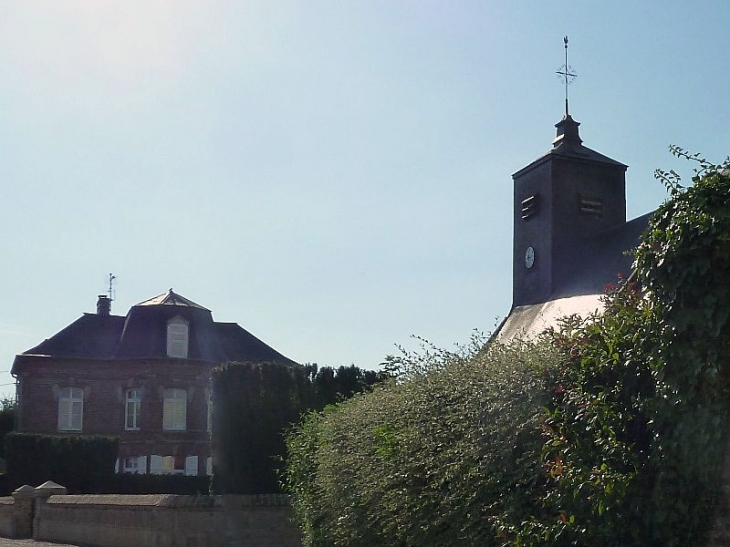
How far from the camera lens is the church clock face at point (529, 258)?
965 inches

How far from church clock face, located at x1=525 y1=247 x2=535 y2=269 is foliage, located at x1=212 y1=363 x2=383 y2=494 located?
807cm

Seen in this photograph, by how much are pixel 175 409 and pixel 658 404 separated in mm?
32570

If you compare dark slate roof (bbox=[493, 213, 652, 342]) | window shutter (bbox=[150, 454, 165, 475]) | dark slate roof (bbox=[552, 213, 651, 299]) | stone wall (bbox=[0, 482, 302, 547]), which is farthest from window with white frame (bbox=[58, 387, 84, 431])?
dark slate roof (bbox=[552, 213, 651, 299])

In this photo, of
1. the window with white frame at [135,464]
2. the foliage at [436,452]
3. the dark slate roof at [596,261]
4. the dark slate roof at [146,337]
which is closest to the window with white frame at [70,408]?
the dark slate roof at [146,337]

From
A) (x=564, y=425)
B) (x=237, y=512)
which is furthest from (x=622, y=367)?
(x=237, y=512)

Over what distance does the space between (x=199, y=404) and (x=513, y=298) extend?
16608 mm

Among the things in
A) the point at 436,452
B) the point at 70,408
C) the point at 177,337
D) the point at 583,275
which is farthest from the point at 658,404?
the point at 70,408

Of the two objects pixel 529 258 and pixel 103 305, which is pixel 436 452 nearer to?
pixel 529 258

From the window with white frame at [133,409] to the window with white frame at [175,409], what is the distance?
105 centimetres

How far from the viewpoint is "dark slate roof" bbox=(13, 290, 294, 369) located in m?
37.2

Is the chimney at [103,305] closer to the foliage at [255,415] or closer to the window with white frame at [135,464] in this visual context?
the window with white frame at [135,464]

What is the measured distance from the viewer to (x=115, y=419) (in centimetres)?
3672

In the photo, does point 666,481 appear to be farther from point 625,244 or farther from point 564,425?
point 625,244

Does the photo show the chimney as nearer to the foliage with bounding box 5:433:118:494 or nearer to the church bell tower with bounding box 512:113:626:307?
the foliage with bounding box 5:433:118:494
